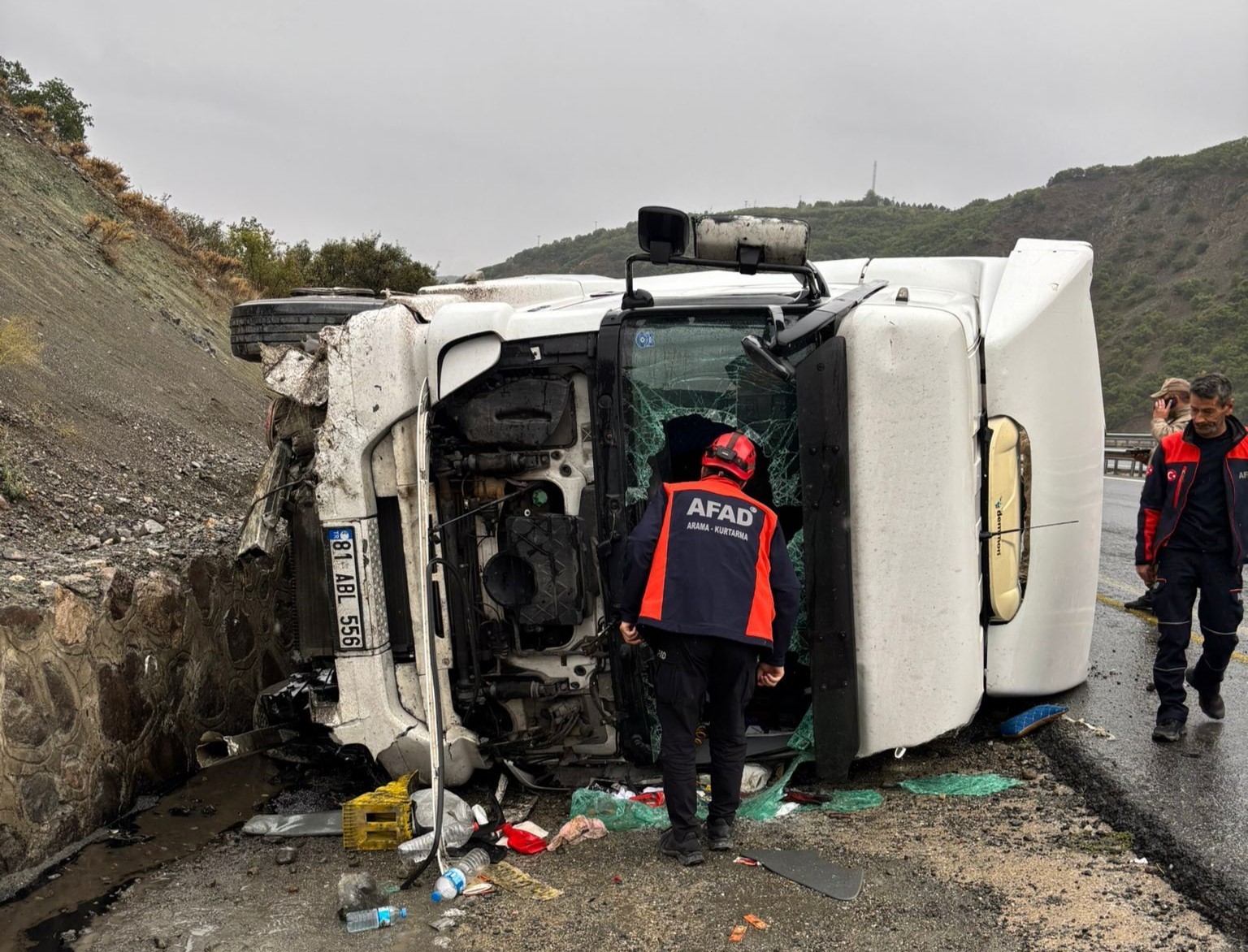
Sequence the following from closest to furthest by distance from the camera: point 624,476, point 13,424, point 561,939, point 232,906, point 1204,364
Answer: point 561,939 → point 232,906 → point 624,476 → point 13,424 → point 1204,364

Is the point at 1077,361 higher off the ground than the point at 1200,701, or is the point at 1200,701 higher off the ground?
the point at 1077,361

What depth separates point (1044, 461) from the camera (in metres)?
4.64

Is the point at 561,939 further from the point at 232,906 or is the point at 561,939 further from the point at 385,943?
the point at 232,906

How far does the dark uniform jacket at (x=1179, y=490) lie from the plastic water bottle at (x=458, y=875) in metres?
3.16

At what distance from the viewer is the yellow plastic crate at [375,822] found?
4172 millimetres

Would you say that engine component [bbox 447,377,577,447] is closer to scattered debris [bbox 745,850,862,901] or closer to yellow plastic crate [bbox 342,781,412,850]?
yellow plastic crate [bbox 342,781,412,850]

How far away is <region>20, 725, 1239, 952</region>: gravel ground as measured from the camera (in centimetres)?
322

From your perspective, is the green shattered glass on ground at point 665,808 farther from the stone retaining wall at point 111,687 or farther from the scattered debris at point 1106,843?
the stone retaining wall at point 111,687

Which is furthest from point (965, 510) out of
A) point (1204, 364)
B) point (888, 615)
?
point (1204, 364)

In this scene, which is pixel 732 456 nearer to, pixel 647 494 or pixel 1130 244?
pixel 647 494

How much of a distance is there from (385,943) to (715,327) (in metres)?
2.41

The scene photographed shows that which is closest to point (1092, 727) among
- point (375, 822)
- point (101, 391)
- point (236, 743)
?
point (375, 822)

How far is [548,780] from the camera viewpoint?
15.1ft

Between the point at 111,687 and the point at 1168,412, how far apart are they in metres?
6.68
